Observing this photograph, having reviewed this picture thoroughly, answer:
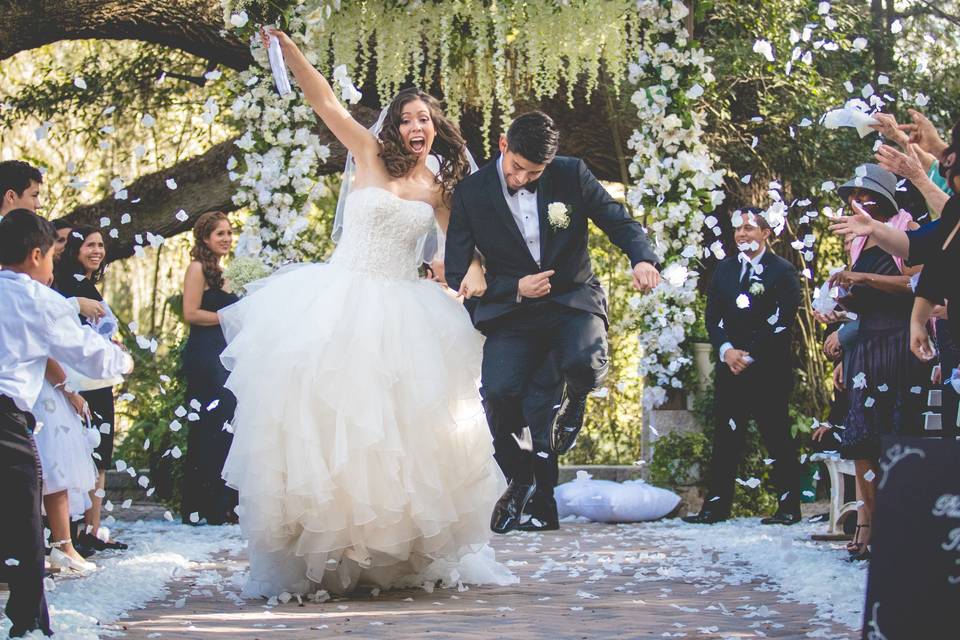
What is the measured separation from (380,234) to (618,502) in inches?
180

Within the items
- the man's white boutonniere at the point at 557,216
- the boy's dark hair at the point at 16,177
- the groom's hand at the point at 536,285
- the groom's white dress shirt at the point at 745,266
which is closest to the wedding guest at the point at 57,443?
the boy's dark hair at the point at 16,177

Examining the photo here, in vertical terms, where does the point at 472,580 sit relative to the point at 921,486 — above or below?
below

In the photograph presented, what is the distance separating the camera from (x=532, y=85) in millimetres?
9961

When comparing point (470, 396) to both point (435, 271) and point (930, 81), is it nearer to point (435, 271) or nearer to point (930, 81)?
point (435, 271)

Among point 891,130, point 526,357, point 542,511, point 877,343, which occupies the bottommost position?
point 542,511

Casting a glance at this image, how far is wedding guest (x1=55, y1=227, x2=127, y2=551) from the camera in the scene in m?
7.17

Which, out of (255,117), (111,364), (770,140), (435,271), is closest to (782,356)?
(770,140)

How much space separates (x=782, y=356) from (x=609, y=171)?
3.38 metres

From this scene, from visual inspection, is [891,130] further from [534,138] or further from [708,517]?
[708,517]

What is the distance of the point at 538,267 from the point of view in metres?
5.86

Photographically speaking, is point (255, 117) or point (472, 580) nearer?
point (472, 580)

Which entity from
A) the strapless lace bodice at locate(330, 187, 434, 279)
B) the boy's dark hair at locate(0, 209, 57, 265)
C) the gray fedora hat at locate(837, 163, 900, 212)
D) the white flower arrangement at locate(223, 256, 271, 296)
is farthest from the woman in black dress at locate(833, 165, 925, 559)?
the white flower arrangement at locate(223, 256, 271, 296)

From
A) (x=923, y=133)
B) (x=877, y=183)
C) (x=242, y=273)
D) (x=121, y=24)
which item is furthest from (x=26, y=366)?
(x=121, y=24)

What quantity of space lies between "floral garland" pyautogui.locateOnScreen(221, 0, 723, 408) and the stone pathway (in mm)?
3593
